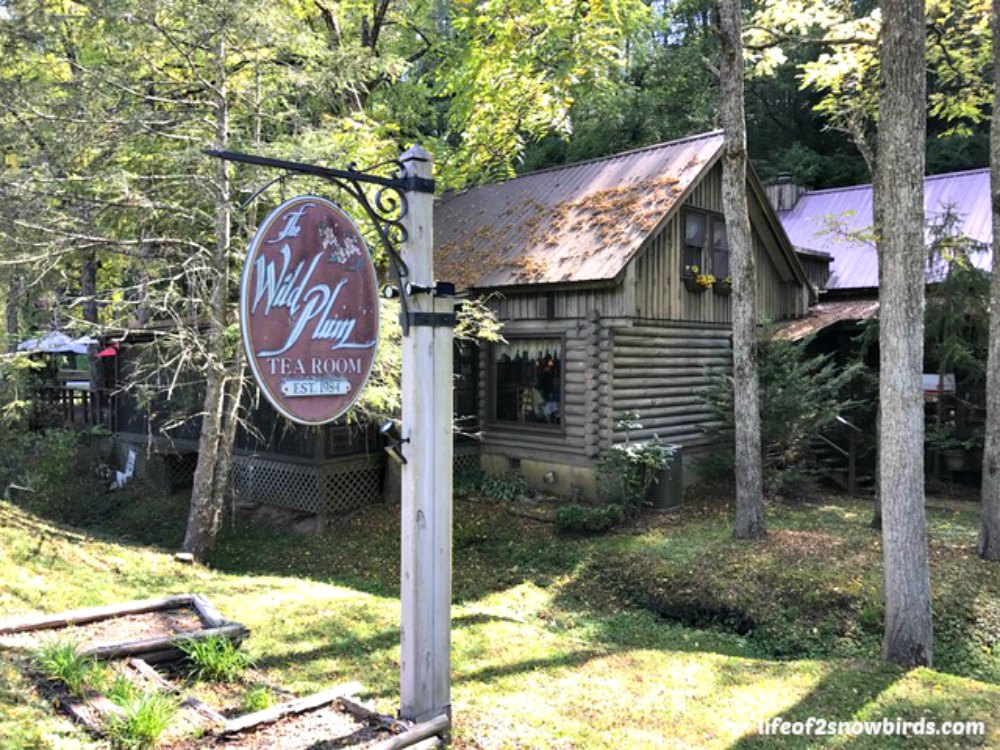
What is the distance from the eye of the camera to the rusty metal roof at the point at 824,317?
14914 mm

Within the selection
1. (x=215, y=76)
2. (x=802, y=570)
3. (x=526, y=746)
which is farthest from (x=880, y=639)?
(x=215, y=76)

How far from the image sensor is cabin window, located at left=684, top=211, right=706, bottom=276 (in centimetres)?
1409

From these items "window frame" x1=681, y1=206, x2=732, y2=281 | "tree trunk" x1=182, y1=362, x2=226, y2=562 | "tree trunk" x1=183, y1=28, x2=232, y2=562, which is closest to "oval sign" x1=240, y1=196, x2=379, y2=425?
"tree trunk" x1=183, y1=28, x2=232, y2=562

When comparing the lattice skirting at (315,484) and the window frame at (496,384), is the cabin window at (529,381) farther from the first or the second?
the lattice skirting at (315,484)

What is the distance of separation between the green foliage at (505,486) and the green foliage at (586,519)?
206 centimetres

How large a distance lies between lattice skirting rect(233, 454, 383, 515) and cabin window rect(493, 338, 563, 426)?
2.73m

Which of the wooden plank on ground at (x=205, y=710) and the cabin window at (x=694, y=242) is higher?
the cabin window at (x=694, y=242)

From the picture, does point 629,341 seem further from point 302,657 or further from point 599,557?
point 302,657

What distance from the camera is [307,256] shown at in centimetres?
394

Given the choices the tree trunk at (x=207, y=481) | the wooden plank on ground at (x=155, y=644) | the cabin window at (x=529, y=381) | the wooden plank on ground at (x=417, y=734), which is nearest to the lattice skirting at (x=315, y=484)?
the tree trunk at (x=207, y=481)

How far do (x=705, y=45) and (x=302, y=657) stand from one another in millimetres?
27870

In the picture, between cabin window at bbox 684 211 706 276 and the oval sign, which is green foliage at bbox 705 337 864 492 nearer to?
cabin window at bbox 684 211 706 276

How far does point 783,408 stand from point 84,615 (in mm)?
11053

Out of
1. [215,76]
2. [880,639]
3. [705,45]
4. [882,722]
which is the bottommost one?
[880,639]
